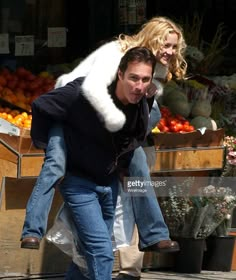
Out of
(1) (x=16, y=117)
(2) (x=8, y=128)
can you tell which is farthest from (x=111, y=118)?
(1) (x=16, y=117)

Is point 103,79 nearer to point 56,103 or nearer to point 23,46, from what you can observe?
point 56,103

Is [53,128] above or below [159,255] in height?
above

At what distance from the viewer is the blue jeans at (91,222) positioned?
516 cm

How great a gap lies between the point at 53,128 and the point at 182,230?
233 centimetres

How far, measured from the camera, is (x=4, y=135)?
6.55 m

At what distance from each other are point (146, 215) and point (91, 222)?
0.42 m

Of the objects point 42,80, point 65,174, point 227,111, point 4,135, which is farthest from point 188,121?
point 65,174

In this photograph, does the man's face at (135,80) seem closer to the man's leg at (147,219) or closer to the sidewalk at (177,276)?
the man's leg at (147,219)

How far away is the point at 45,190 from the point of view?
512cm

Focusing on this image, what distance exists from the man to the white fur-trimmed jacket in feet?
0.15

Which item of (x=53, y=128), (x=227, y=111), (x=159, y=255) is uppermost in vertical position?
(x=53, y=128)

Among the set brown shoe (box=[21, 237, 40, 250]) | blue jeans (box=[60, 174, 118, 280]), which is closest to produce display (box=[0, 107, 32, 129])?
blue jeans (box=[60, 174, 118, 280])

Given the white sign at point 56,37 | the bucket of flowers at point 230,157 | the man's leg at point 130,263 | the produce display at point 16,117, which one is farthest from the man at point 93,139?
the white sign at point 56,37

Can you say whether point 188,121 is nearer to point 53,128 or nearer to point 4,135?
point 4,135
